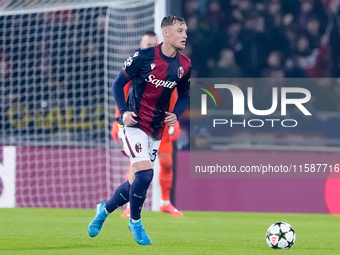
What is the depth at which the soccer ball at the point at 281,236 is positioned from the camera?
4.32 m

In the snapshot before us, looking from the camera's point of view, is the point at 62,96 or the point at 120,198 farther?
the point at 62,96

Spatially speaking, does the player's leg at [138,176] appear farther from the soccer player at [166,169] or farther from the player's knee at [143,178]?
the soccer player at [166,169]

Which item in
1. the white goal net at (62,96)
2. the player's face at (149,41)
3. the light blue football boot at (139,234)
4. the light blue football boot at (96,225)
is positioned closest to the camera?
the light blue football boot at (139,234)

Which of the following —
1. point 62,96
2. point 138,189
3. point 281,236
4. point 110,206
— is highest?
point 62,96

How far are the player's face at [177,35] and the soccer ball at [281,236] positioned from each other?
57.2 inches

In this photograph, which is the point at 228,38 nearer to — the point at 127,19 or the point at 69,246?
the point at 127,19

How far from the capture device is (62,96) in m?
9.38

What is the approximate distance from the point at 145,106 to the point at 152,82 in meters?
0.19

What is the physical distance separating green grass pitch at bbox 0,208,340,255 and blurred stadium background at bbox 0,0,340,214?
462 millimetres

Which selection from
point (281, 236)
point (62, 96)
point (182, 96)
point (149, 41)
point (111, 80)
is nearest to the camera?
point (281, 236)

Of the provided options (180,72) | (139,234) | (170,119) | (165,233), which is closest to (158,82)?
(180,72)

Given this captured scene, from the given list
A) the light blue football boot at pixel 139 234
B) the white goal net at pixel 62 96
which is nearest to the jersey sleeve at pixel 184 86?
the light blue football boot at pixel 139 234

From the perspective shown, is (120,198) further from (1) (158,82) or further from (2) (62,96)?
(2) (62,96)

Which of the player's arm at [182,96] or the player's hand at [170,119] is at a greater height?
the player's arm at [182,96]
